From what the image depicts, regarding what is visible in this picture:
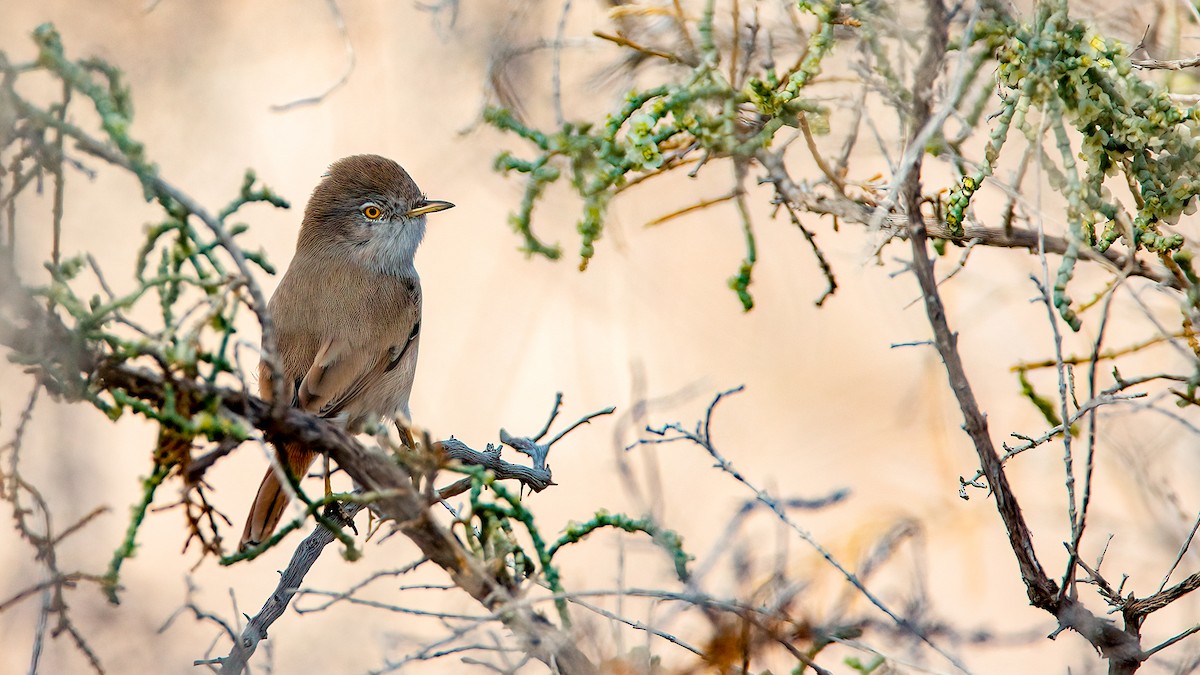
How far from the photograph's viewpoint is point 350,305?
4.76 m

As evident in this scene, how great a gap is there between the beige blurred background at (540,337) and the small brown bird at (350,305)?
0.66 metres

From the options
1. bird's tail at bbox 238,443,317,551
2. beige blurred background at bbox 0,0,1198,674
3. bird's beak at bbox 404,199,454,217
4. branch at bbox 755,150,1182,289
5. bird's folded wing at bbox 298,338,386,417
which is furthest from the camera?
beige blurred background at bbox 0,0,1198,674

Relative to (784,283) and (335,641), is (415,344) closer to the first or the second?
(335,641)

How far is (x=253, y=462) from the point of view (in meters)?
6.88

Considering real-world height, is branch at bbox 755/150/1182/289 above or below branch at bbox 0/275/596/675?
above

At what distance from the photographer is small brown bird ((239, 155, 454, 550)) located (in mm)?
4312

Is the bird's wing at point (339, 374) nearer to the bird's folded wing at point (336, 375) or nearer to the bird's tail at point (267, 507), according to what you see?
the bird's folded wing at point (336, 375)

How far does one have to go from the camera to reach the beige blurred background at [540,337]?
5785mm

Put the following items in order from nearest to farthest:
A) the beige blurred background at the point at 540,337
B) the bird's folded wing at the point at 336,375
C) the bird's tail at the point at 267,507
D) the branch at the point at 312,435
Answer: the branch at the point at 312,435, the bird's tail at the point at 267,507, the bird's folded wing at the point at 336,375, the beige blurred background at the point at 540,337

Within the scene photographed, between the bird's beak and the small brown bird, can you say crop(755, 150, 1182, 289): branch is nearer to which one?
the small brown bird

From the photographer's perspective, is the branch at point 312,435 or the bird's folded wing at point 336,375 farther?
the bird's folded wing at point 336,375

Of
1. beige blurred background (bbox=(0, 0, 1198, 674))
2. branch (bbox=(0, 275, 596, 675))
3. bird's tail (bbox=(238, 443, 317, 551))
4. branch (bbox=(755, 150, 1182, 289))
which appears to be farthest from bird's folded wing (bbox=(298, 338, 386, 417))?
branch (bbox=(0, 275, 596, 675))

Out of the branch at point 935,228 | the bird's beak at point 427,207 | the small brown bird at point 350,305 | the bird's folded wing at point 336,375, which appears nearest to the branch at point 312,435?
the branch at point 935,228

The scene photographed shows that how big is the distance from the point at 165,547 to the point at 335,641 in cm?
158
